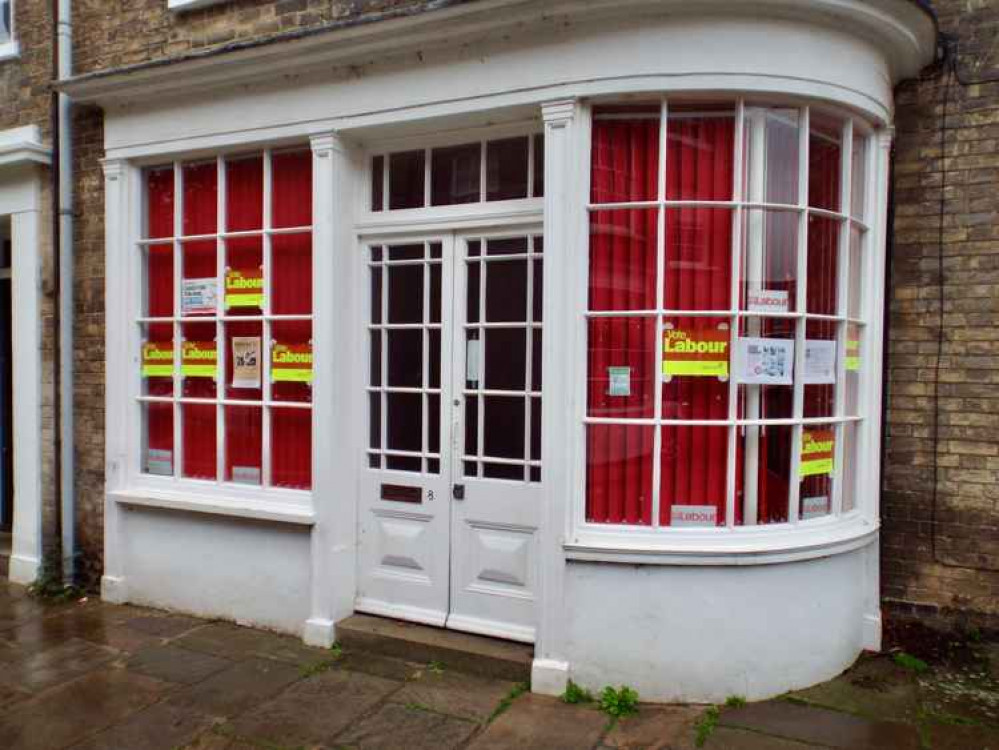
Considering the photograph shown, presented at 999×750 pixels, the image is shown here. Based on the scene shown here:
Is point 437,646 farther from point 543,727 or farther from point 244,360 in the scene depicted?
point 244,360

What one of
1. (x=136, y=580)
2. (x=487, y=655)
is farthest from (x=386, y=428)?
(x=136, y=580)

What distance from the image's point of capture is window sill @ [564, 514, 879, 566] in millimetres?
4168

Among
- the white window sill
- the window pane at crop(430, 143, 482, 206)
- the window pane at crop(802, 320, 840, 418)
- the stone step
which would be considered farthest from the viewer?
the white window sill

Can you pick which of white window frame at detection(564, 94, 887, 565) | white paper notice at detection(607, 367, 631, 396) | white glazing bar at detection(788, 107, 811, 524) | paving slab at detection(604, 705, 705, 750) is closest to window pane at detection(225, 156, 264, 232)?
white window frame at detection(564, 94, 887, 565)

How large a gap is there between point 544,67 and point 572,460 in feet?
7.34

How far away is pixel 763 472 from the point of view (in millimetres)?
4367

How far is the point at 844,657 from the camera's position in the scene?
4523 millimetres

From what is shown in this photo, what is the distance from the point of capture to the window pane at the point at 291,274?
5285mm

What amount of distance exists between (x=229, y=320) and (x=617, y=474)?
9.88ft

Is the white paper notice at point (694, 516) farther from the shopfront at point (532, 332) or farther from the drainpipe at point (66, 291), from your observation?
the drainpipe at point (66, 291)

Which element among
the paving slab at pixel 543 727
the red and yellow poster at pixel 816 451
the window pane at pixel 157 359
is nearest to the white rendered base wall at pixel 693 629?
the paving slab at pixel 543 727

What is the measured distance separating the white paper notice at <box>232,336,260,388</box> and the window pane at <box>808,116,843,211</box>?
3.78 metres

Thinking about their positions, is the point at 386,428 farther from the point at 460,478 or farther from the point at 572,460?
the point at 572,460

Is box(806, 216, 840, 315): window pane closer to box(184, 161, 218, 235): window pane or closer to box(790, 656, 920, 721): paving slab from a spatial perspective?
box(790, 656, 920, 721): paving slab
